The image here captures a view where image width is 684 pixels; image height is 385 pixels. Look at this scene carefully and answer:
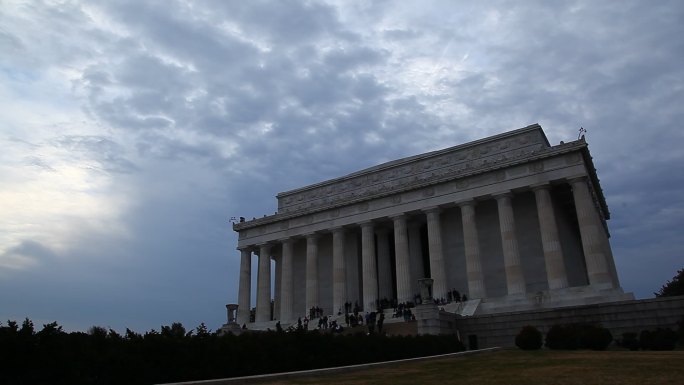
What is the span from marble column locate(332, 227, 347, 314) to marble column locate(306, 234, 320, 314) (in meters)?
2.54

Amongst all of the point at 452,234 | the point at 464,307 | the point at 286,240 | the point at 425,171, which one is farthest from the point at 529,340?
the point at 286,240

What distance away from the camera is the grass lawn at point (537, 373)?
12.6m

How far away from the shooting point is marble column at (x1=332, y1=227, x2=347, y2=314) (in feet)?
161

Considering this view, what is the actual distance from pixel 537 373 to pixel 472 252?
2919 cm

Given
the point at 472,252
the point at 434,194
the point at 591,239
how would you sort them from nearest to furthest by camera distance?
the point at 591,239 → the point at 472,252 → the point at 434,194

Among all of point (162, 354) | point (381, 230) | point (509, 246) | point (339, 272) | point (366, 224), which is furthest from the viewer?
point (381, 230)

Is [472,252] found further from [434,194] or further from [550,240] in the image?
[434,194]

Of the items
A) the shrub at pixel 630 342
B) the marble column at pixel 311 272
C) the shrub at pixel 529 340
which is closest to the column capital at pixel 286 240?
the marble column at pixel 311 272

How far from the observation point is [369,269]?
1891 inches

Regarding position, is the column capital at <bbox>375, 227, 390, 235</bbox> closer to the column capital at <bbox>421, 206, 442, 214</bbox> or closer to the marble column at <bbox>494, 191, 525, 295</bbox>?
Answer: the column capital at <bbox>421, 206, 442, 214</bbox>

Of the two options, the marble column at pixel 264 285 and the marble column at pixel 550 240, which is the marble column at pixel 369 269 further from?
the marble column at pixel 550 240

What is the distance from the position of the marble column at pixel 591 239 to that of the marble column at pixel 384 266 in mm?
18419

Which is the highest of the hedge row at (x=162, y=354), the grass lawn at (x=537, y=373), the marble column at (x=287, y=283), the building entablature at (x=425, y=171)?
the building entablature at (x=425, y=171)

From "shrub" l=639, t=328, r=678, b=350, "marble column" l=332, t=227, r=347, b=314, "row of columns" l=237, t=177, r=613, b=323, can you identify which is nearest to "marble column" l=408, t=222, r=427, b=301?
"row of columns" l=237, t=177, r=613, b=323
